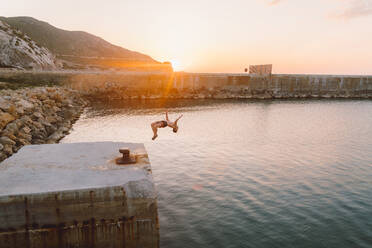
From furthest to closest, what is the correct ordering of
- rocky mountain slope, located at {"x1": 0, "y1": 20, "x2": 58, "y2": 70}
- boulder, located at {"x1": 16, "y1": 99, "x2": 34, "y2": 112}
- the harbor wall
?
rocky mountain slope, located at {"x1": 0, "y1": 20, "x2": 58, "y2": 70} → the harbor wall → boulder, located at {"x1": 16, "y1": 99, "x2": 34, "y2": 112}

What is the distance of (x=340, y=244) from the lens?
10.4 m

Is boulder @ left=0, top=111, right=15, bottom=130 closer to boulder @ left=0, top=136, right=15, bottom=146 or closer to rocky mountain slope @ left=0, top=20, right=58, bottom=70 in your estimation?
boulder @ left=0, top=136, right=15, bottom=146

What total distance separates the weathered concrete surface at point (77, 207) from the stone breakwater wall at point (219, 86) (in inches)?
2619

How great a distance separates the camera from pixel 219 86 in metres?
87.0

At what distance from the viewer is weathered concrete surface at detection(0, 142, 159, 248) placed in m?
7.48

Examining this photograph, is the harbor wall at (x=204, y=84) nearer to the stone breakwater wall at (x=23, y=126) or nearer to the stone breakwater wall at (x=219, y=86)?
the stone breakwater wall at (x=219, y=86)

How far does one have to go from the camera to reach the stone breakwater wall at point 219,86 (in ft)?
251

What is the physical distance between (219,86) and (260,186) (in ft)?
241

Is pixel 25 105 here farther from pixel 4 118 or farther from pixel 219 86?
pixel 219 86

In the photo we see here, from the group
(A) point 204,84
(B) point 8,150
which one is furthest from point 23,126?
(A) point 204,84

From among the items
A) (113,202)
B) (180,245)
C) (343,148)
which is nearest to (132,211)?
(113,202)

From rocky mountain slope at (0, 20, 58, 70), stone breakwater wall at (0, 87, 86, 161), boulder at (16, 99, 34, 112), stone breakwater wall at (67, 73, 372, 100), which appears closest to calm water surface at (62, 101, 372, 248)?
stone breakwater wall at (0, 87, 86, 161)

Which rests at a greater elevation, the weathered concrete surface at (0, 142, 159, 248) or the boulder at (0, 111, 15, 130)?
the boulder at (0, 111, 15, 130)

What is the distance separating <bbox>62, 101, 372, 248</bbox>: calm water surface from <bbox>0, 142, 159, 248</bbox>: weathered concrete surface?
2585mm
